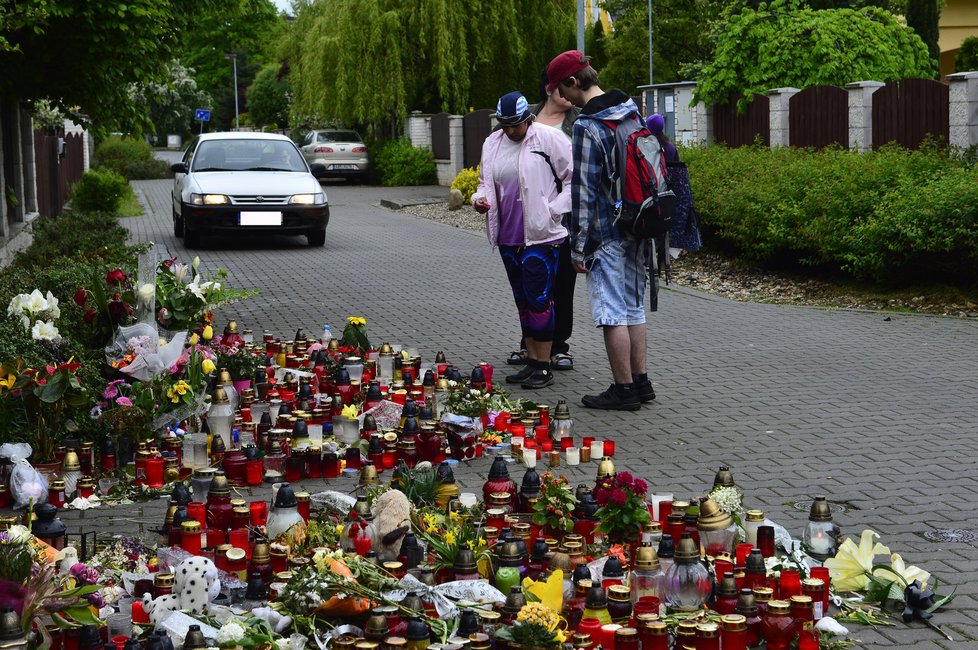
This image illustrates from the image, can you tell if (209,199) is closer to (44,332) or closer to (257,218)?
(257,218)

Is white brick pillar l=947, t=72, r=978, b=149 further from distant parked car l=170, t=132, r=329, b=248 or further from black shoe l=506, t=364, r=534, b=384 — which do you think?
black shoe l=506, t=364, r=534, b=384

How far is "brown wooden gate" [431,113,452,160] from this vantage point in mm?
36781

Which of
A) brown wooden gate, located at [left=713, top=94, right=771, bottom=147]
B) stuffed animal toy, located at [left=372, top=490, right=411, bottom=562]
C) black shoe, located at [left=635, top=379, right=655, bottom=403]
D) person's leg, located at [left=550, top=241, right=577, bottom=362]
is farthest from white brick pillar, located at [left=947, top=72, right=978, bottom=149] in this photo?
stuffed animal toy, located at [left=372, top=490, right=411, bottom=562]

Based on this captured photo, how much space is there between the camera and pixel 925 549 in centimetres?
543

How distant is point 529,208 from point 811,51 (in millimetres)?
15780

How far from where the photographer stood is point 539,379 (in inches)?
354

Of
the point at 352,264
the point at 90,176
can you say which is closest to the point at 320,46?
the point at 90,176

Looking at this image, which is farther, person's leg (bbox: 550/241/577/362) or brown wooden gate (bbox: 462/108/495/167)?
brown wooden gate (bbox: 462/108/495/167)

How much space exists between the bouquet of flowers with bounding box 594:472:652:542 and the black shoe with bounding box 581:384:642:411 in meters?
3.12

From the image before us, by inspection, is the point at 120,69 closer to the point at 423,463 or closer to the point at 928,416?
the point at 423,463

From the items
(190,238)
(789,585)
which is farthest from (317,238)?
(789,585)

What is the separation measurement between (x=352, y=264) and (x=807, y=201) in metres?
6.14

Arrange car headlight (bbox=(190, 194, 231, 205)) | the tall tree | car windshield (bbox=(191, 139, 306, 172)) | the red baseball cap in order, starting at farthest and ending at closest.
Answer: car windshield (bbox=(191, 139, 306, 172)) → car headlight (bbox=(190, 194, 231, 205)) → the tall tree → the red baseball cap

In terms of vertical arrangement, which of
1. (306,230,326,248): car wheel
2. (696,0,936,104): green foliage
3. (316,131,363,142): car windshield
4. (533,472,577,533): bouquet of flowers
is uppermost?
(696,0,936,104): green foliage
